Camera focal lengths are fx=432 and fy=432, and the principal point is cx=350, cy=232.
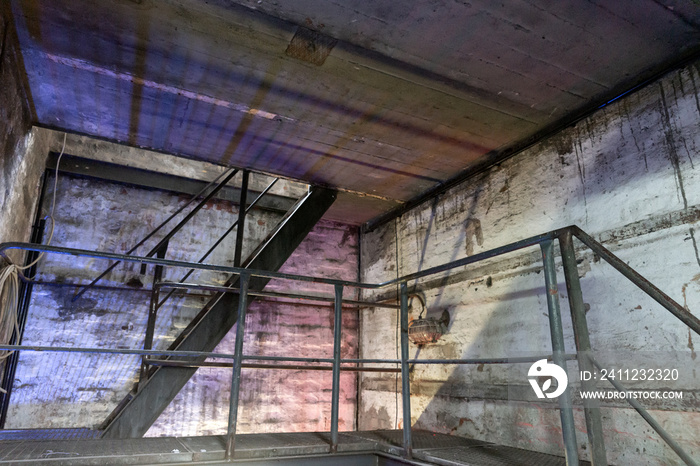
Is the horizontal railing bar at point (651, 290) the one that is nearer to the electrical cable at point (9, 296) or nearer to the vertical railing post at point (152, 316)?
the electrical cable at point (9, 296)

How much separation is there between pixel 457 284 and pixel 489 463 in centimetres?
184

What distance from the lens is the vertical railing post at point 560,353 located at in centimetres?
196

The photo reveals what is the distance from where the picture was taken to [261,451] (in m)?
2.72

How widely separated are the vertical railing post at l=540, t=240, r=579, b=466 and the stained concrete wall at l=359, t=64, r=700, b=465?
2.99 ft

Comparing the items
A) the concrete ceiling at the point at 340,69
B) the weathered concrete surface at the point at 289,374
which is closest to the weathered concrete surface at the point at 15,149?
the concrete ceiling at the point at 340,69

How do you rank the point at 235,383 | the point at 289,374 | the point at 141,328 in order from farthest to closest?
the point at 289,374
the point at 141,328
the point at 235,383

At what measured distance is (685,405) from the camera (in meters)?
2.39

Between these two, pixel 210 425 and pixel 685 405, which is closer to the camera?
pixel 685 405

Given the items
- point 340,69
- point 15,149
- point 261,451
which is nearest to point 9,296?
point 15,149

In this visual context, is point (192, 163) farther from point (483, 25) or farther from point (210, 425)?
point (483, 25)

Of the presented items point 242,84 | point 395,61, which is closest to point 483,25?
point 395,61

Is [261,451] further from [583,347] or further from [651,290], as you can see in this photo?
[651,290]

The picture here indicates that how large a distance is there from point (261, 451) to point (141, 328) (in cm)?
274

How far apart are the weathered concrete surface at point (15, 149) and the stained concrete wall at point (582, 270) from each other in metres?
3.69
